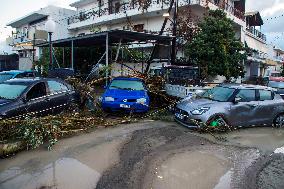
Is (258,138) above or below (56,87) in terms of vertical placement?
below

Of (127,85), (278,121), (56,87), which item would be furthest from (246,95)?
(56,87)

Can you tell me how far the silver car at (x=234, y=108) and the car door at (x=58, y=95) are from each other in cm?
395

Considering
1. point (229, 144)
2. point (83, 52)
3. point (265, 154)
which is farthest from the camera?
point (83, 52)

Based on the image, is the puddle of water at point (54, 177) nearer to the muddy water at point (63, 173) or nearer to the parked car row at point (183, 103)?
the muddy water at point (63, 173)

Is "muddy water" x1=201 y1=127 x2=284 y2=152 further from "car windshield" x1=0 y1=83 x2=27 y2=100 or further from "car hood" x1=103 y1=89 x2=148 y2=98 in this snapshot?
"car windshield" x1=0 y1=83 x2=27 y2=100

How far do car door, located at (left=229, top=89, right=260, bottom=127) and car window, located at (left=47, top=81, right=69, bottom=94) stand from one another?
5773 millimetres

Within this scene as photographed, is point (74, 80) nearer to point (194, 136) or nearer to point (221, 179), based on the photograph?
point (194, 136)

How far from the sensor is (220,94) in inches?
413

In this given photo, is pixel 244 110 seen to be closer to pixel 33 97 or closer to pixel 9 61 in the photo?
pixel 33 97

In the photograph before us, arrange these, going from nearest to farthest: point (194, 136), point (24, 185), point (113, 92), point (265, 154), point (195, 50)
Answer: point (24, 185)
point (265, 154)
point (194, 136)
point (113, 92)
point (195, 50)

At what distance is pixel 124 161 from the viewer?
6.61 metres

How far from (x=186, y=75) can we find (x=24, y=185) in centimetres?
1089

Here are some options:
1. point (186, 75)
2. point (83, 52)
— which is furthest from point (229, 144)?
point (83, 52)

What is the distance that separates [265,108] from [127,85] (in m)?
5.41
